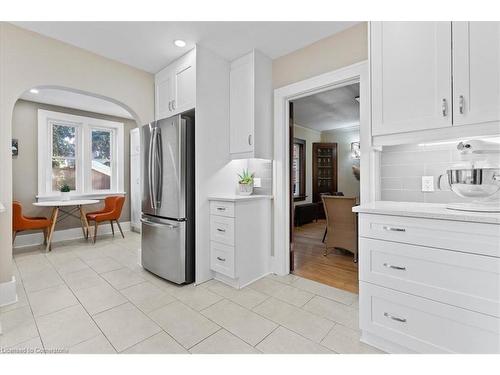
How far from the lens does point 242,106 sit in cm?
267

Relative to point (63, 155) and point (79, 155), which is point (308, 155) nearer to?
point (79, 155)

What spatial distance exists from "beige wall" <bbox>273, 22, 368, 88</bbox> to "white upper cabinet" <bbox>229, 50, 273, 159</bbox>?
18 cm

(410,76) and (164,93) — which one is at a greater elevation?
(164,93)

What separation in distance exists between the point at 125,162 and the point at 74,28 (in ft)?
11.1

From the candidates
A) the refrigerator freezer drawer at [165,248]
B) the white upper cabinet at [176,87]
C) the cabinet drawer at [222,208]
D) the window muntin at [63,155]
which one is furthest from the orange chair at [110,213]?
the cabinet drawer at [222,208]

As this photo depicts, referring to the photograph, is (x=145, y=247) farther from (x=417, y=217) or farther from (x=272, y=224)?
(x=417, y=217)

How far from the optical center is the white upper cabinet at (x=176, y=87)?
2.55 meters

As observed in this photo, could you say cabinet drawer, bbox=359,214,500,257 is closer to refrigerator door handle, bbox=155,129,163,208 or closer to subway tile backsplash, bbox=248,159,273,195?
subway tile backsplash, bbox=248,159,273,195

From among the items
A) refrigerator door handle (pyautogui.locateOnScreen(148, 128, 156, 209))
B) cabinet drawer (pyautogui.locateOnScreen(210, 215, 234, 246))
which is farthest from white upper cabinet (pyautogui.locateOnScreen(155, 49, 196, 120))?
cabinet drawer (pyautogui.locateOnScreen(210, 215, 234, 246))

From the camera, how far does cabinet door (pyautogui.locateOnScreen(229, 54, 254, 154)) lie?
259 centimetres

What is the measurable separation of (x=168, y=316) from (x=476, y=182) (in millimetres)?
2272

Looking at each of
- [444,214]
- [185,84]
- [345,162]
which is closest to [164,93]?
[185,84]

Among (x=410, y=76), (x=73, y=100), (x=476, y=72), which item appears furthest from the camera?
(x=73, y=100)
